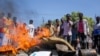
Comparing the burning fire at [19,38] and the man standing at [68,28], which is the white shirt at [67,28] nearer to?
the man standing at [68,28]

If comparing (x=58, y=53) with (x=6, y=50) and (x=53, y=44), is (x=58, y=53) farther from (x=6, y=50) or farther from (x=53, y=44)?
(x=6, y=50)

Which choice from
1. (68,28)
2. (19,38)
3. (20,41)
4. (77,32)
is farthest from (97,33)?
(20,41)

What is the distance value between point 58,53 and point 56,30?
4379 mm

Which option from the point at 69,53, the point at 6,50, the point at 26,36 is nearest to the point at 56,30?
the point at 26,36

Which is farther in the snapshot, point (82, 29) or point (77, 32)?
point (77, 32)

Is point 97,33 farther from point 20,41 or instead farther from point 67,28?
point 20,41

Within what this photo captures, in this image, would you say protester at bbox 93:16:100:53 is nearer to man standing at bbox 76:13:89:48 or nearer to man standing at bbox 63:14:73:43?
man standing at bbox 76:13:89:48

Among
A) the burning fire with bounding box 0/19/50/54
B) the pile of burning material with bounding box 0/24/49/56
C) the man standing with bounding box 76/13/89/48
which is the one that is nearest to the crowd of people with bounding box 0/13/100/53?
the man standing with bounding box 76/13/89/48

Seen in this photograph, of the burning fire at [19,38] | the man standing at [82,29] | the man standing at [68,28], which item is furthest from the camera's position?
the man standing at [68,28]

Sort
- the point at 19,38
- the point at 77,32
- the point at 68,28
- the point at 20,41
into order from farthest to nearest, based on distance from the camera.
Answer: the point at 68,28 < the point at 77,32 < the point at 19,38 < the point at 20,41

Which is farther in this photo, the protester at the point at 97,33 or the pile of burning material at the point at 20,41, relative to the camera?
the protester at the point at 97,33

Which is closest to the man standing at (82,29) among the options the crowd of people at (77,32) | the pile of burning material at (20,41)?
the crowd of people at (77,32)

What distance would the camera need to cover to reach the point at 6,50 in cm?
1067

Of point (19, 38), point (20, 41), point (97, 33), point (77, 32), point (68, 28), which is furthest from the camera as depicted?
point (68, 28)
